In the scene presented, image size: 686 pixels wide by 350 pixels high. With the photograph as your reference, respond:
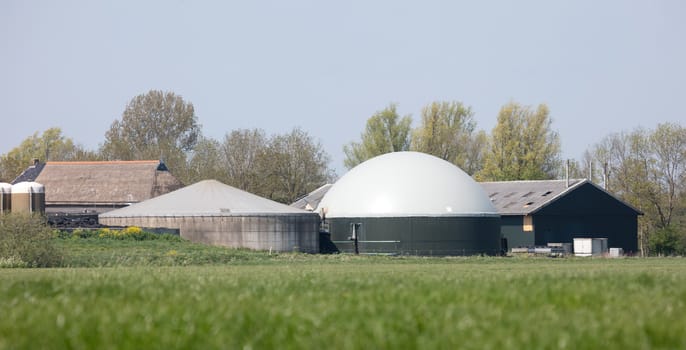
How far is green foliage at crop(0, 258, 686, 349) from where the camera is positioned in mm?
9094

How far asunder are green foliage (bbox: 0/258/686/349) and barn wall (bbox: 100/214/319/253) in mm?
48883

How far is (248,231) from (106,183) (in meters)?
26.5

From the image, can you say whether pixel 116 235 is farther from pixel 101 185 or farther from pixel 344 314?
pixel 344 314

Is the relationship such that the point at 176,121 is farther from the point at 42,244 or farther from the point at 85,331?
the point at 85,331

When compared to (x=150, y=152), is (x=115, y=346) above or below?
below

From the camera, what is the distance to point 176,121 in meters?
155

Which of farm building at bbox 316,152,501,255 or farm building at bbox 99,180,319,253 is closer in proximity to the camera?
farm building at bbox 316,152,501,255

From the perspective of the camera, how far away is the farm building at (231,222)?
209 ft

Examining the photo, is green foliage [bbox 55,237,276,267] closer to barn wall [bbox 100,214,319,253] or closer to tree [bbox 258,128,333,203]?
barn wall [bbox 100,214,319,253]

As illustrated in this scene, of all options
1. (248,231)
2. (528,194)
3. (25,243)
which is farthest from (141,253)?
(528,194)

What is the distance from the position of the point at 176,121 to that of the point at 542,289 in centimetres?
14446

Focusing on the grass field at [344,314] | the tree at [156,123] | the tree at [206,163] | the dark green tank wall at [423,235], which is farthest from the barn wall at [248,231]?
the tree at [156,123]

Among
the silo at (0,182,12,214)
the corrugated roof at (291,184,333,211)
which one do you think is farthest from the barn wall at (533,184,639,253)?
the silo at (0,182,12,214)

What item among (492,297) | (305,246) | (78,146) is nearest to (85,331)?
(492,297)
